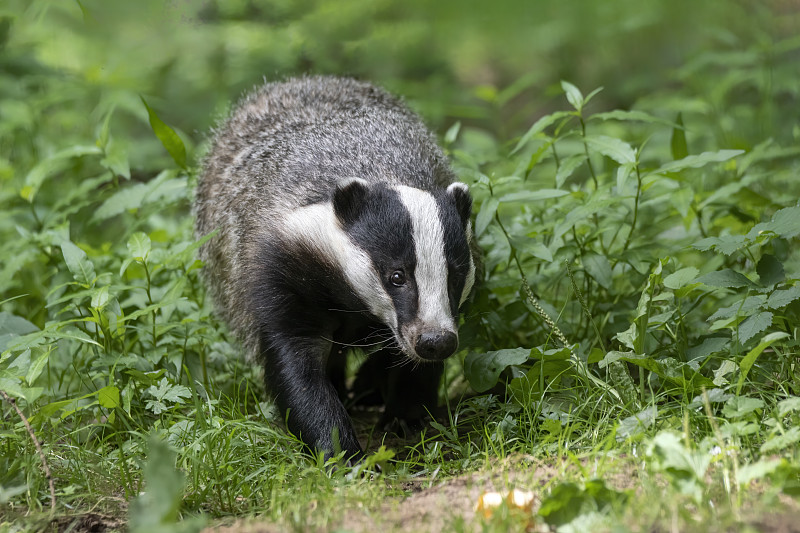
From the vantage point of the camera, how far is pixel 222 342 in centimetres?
477

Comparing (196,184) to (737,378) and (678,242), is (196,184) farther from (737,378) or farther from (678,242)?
(737,378)

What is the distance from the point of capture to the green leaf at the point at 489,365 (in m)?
3.81

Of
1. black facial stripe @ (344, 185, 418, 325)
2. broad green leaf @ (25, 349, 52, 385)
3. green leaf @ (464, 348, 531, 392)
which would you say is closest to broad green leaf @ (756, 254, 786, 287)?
green leaf @ (464, 348, 531, 392)

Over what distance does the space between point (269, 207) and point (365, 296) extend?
0.76m

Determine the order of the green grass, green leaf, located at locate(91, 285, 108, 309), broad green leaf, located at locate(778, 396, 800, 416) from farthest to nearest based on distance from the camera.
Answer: green leaf, located at locate(91, 285, 108, 309) → broad green leaf, located at locate(778, 396, 800, 416) → the green grass

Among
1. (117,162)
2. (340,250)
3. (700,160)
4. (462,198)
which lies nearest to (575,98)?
(700,160)

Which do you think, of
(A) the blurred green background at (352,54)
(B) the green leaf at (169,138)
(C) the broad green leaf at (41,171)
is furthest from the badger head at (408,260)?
(A) the blurred green background at (352,54)

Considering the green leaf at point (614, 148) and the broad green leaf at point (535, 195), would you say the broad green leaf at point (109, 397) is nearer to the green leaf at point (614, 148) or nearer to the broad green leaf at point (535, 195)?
the broad green leaf at point (535, 195)

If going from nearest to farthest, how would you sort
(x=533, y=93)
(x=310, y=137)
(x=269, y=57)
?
(x=310, y=137), (x=269, y=57), (x=533, y=93)

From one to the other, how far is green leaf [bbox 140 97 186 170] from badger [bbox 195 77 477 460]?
354 mm

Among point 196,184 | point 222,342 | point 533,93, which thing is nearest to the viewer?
point 222,342

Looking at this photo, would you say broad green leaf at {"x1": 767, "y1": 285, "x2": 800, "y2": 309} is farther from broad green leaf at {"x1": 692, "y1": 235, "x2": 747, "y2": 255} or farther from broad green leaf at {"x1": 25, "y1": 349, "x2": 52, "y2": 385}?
broad green leaf at {"x1": 25, "y1": 349, "x2": 52, "y2": 385}

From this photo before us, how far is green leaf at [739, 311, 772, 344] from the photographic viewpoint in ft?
11.1

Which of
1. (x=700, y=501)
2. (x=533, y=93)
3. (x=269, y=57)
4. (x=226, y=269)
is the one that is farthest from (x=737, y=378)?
(x=533, y=93)
